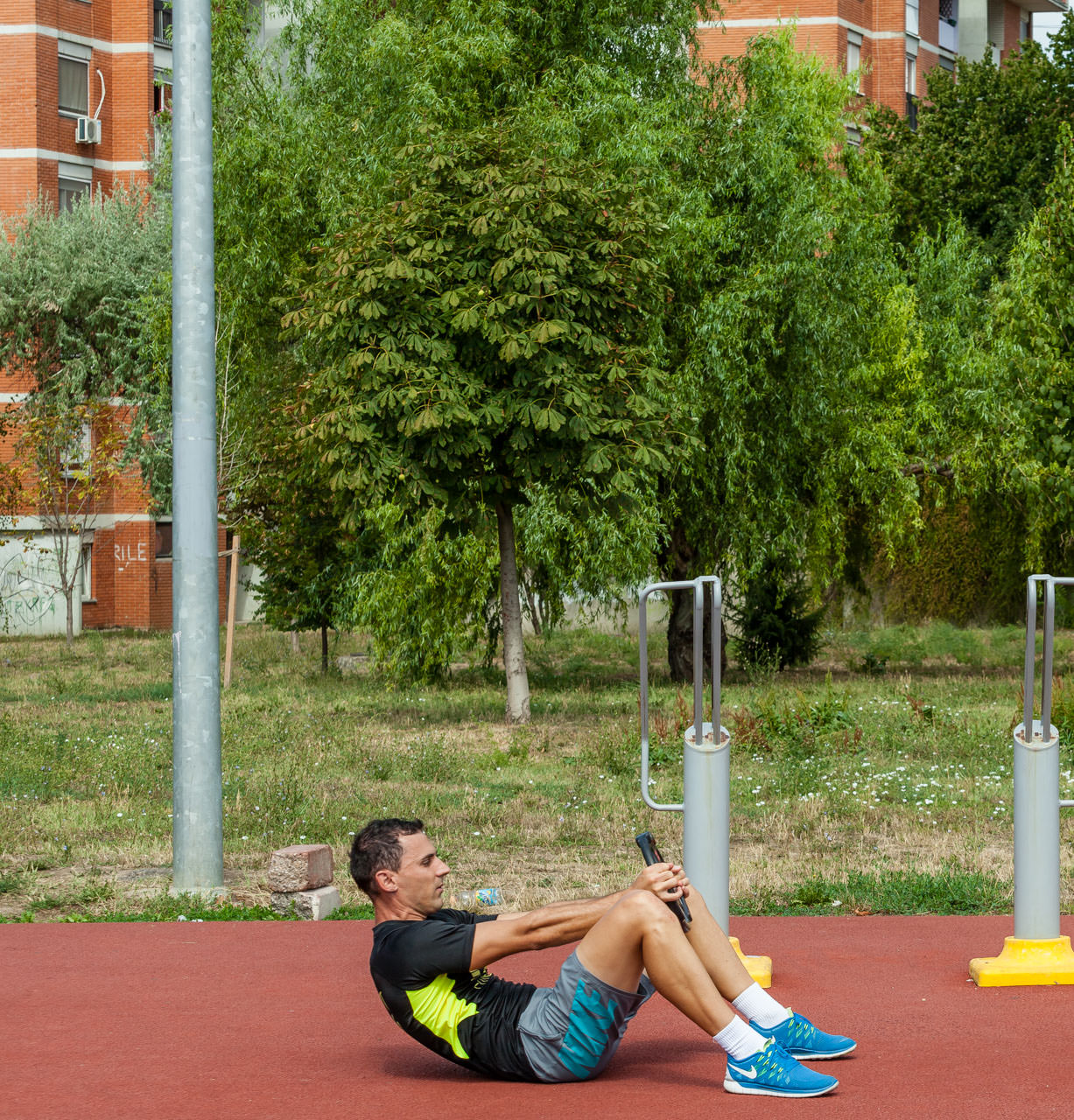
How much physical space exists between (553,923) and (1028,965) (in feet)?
7.79

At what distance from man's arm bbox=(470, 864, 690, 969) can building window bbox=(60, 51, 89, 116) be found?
38939mm

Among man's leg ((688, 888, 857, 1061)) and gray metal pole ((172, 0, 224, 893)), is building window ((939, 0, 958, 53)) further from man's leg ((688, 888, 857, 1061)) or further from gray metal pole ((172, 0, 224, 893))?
man's leg ((688, 888, 857, 1061))

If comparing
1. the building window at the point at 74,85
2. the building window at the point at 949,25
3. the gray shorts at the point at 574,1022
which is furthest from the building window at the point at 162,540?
the gray shorts at the point at 574,1022

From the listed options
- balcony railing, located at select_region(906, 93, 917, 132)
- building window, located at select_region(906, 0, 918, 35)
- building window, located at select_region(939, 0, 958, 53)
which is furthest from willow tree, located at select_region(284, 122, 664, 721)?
building window, located at select_region(939, 0, 958, 53)

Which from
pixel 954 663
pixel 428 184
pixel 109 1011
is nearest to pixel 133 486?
pixel 954 663

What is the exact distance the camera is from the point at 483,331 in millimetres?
15266

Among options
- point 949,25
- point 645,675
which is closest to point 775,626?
point 645,675

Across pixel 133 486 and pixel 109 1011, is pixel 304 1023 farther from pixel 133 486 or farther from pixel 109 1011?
pixel 133 486

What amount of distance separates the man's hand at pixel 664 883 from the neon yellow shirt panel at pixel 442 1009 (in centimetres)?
66

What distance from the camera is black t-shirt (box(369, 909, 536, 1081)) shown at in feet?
15.4

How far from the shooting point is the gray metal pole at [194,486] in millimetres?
8359

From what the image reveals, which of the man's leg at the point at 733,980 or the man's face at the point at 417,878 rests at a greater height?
the man's face at the point at 417,878

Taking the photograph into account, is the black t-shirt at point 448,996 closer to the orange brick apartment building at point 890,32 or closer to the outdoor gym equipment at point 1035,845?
the outdoor gym equipment at point 1035,845

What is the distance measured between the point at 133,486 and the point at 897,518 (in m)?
22.1
